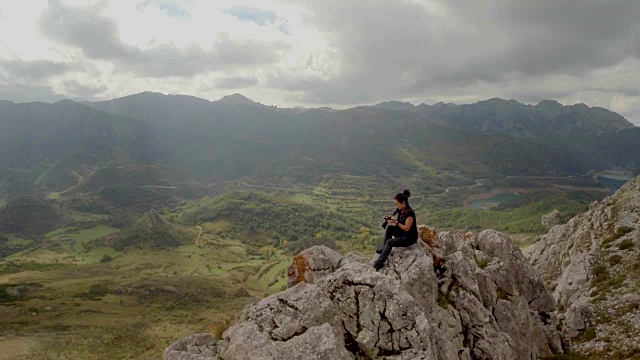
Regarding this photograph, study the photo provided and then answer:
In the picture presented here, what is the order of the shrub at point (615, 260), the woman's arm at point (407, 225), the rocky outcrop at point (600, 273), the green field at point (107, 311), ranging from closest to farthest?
1. the woman's arm at point (407, 225)
2. the rocky outcrop at point (600, 273)
3. the shrub at point (615, 260)
4. the green field at point (107, 311)

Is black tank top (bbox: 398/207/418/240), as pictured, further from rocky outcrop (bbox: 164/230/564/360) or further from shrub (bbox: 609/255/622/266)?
shrub (bbox: 609/255/622/266)

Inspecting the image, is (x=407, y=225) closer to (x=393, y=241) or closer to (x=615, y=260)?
(x=393, y=241)

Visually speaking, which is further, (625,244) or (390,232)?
(625,244)

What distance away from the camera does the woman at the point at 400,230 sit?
2447 centimetres

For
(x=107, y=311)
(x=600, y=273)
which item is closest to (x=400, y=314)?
(x=600, y=273)

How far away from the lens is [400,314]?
19.9m

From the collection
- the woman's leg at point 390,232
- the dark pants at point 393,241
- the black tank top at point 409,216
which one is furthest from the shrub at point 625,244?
the woman's leg at point 390,232

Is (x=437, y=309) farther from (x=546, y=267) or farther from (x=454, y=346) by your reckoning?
(x=546, y=267)

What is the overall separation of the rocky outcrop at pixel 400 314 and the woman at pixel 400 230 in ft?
2.62

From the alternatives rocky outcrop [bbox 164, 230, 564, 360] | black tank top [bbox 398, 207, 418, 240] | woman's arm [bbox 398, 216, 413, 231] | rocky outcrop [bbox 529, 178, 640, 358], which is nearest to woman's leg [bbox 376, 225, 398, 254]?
black tank top [bbox 398, 207, 418, 240]

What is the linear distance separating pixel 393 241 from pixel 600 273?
124 ft

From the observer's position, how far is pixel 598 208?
64625 millimetres

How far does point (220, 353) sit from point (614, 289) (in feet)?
146

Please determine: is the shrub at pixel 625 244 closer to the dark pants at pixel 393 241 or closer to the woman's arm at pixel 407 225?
the dark pants at pixel 393 241
